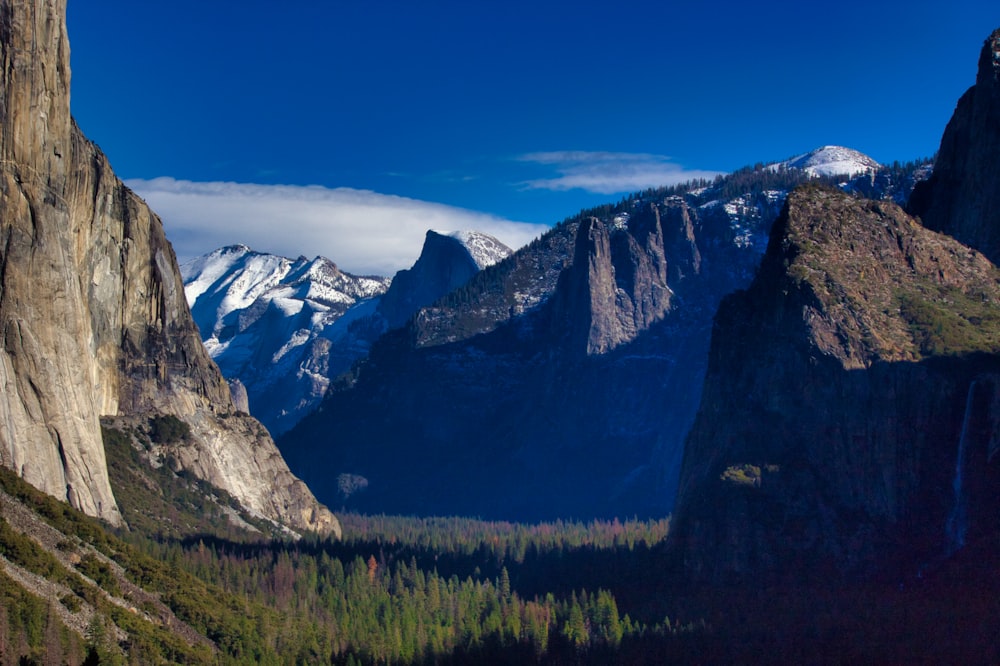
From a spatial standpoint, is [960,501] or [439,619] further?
[439,619]

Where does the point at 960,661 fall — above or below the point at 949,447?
below

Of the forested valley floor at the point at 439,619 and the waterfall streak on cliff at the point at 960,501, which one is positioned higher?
the waterfall streak on cliff at the point at 960,501

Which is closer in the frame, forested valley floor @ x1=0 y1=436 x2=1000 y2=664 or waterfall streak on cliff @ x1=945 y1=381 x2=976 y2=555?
forested valley floor @ x1=0 y1=436 x2=1000 y2=664

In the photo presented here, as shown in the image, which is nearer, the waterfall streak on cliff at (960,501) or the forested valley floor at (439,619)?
the forested valley floor at (439,619)

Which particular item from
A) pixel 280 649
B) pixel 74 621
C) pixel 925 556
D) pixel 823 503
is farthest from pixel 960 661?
pixel 74 621

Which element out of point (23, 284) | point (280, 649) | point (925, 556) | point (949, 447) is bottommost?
point (280, 649)

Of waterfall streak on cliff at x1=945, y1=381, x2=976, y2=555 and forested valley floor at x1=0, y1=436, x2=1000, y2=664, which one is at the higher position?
waterfall streak on cliff at x1=945, y1=381, x2=976, y2=555

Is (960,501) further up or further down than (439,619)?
further up

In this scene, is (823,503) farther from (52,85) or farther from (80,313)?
(52,85)
